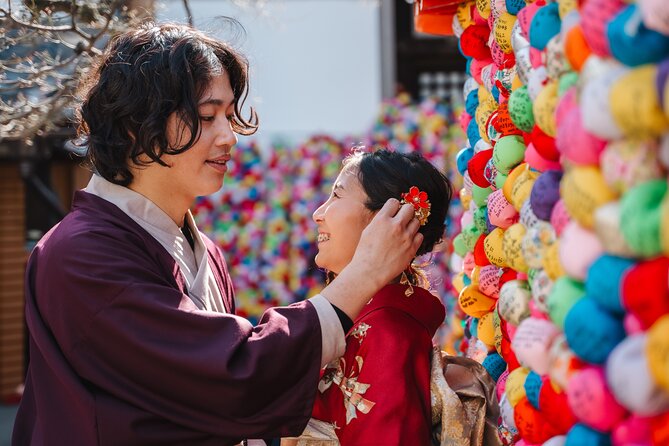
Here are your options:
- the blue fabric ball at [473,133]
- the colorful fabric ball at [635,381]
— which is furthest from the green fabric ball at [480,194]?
the colorful fabric ball at [635,381]

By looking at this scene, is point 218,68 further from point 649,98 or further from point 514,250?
point 649,98

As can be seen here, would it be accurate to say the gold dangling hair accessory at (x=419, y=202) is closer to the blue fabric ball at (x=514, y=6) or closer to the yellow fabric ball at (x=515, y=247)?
the yellow fabric ball at (x=515, y=247)

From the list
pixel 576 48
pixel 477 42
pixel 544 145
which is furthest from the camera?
pixel 477 42

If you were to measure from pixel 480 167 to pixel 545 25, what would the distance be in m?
0.75

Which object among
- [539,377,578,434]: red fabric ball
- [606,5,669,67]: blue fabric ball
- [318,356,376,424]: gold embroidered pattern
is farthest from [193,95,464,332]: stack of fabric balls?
[606,5,669,67]: blue fabric ball

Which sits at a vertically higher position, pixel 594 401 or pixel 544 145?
pixel 544 145

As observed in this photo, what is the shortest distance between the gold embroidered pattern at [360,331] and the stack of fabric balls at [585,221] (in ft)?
1.13

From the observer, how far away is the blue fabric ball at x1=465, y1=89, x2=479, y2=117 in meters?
2.50

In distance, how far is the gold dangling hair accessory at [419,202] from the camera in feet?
7.11

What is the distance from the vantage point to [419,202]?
2.18 metres

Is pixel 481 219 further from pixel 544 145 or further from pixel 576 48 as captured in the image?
pixel 576 48

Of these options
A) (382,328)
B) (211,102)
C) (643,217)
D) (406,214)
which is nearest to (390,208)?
(406,214)

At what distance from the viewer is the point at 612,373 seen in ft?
3.96

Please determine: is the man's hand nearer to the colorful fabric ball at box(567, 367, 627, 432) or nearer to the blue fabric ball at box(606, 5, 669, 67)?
the colorful fabric ball at box(567, 367, 627, 432)
